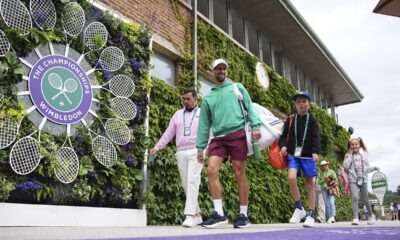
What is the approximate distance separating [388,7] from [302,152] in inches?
144

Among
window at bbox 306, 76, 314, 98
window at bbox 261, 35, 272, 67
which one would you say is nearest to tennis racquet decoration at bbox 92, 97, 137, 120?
window at bbox 261, 35, 272, 67

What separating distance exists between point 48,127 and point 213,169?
2099 millimetres

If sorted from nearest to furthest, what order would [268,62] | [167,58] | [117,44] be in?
[117,44]
[167,58]
[268,62]

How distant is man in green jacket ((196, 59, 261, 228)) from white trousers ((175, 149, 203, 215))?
657mm

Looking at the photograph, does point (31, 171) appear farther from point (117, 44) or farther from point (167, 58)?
point (167, 58)

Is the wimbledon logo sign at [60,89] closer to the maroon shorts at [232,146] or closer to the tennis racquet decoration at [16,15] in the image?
the tennis racquet decoration at [16,15]

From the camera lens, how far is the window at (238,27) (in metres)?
12.8

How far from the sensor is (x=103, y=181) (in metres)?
6.06

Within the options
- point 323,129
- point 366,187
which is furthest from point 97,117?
point 323,129

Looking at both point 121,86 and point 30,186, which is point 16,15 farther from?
point 30,186

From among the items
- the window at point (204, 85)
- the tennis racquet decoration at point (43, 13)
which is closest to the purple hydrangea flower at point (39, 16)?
the tennis racquet decoration at point (43, 13)

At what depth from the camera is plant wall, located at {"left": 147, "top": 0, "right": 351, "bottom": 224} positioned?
24.0ft

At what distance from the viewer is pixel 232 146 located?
5062mm

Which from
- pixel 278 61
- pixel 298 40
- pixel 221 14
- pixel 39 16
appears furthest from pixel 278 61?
pixel 39 16
